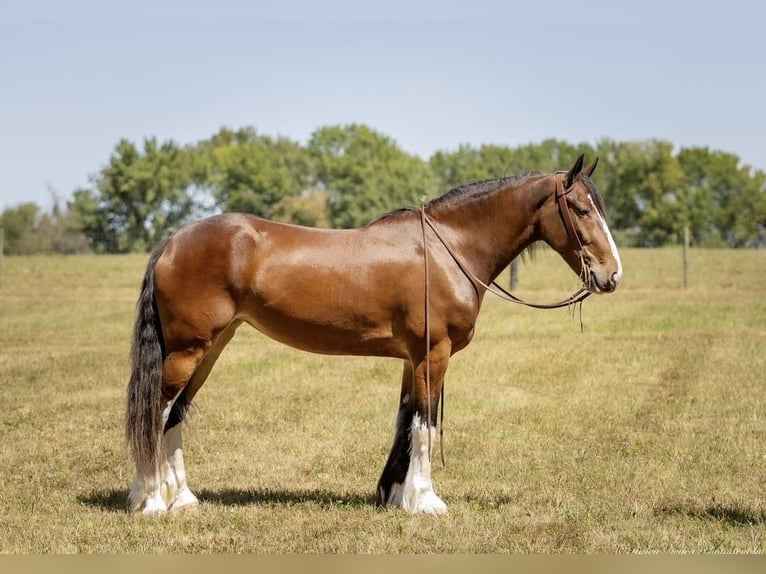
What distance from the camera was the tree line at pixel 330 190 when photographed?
215 ft

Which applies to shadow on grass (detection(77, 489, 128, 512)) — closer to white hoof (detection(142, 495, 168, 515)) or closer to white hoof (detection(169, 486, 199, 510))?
white hoof (detection(142, 495, 168, 515))

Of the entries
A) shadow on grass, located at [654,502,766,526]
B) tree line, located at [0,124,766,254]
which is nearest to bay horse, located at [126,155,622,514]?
shadow on grass, located at [654,502,766,526]

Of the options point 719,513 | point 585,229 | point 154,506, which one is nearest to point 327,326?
point 154,506

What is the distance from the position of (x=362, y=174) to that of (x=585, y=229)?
66.1 m

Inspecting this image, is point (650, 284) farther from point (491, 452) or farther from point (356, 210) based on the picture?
point (356, 210)

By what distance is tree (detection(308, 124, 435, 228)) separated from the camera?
227ft

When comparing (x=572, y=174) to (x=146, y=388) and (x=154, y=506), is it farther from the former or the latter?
(x=154, y=506)

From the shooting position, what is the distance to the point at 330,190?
242 feet

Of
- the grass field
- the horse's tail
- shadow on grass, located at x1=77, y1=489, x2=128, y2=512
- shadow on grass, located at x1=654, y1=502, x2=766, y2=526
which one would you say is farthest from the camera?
shadow on grass, located at x1=77, y1=489, x2=128, y2=512

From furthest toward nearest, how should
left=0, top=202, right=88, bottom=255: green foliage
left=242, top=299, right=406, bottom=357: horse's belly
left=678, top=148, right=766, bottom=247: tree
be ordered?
1. left=678, top=148, right=766, bottom=247: tree
2. left=0, top=202, right=88, bottom=255: green foliage
3. left=242, top=299, right=406, bottom=357: horse's belly

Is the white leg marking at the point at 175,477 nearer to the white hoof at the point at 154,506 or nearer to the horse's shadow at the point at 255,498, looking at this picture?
the white hoof at the point at 154,506

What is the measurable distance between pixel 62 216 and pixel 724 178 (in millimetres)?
61698

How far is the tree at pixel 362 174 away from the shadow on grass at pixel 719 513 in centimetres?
5890

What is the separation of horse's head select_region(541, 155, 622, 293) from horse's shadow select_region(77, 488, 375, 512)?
2369mm
